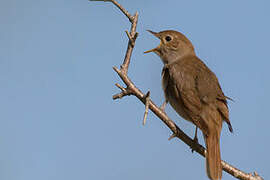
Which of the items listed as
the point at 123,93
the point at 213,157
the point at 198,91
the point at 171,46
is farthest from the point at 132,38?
the point at 171,46

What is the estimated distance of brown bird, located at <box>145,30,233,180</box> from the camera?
4668mm

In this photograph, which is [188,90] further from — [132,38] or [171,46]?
[132,38]

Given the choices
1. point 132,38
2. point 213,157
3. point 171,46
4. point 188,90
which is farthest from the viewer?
point 171,46

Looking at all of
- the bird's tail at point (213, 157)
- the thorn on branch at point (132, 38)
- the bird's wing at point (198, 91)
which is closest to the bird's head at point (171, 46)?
the bird's wing at point (198, 91)

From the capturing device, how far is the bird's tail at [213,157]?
174 inches

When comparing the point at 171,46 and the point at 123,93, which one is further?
the point at 171,46

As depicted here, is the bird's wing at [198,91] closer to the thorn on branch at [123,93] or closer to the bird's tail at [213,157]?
the bird's tail at [213,157]

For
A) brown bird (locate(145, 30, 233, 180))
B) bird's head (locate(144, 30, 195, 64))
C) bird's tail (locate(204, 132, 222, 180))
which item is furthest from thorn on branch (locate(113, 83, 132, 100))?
bird's head (locate(144, 30, 195, 64))

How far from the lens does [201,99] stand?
5.03 m

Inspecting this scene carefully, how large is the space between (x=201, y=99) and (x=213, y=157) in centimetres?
84

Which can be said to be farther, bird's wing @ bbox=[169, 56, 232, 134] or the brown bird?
bird's wing @ bbox=[169, 56, 232, 134]

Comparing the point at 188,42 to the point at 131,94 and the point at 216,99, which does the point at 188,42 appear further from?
the point at 131,94

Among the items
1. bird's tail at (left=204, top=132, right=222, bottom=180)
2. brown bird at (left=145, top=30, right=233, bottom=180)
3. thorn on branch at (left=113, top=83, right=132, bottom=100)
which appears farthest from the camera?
brown bird at (left=145, top=30, right=233, bottom=180)

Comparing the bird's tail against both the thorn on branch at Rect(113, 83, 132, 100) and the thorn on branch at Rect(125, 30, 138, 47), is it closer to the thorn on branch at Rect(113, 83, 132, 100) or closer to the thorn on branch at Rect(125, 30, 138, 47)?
the thorn on branch at Rect(113, 83, 132, 100)
